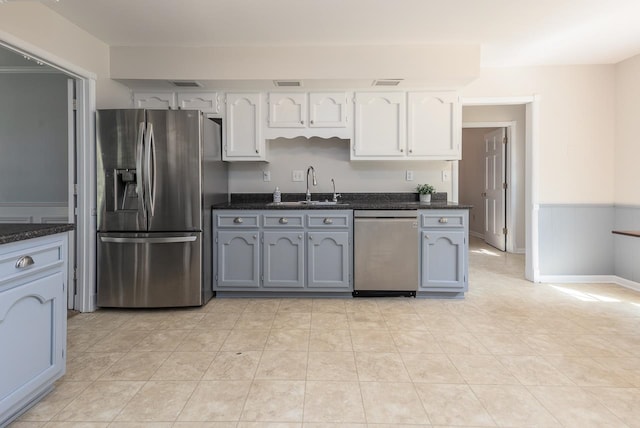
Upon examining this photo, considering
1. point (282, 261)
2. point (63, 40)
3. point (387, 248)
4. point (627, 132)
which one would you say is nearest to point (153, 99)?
point (63, 40)

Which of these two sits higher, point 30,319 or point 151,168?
point 151,168

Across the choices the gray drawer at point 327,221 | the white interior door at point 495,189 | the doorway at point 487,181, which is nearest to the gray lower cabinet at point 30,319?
the gray drawer at point 327,221

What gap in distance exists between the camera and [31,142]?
3736 mm

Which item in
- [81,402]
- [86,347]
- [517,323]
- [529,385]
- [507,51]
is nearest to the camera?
[81,402]

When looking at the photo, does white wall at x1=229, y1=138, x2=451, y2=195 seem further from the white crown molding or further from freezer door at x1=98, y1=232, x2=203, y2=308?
the white crown molding

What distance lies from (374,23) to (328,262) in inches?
81.2

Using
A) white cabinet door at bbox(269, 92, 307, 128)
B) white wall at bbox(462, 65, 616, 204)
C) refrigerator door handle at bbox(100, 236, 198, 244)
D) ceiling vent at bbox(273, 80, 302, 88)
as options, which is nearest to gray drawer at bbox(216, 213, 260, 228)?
refrigerator door handle at bbox(100, 236, 198, 244)

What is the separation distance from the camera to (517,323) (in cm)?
283

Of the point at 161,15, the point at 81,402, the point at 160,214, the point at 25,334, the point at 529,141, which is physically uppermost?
the point at 161,15

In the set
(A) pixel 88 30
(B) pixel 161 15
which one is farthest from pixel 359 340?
(A) pixel 88 30

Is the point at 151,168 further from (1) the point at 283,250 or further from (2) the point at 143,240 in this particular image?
(1) the point at 283,250

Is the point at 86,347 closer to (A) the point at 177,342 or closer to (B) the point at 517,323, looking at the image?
(A) the point at 177,342

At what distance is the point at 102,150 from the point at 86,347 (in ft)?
5.15

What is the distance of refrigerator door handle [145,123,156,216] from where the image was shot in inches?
119
